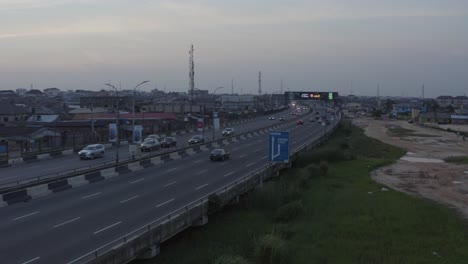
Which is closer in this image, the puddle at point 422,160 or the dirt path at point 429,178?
the dirt path at point 429,178

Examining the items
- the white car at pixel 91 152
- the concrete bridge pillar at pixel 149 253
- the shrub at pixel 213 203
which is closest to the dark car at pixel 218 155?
the white car at pixel 91 152

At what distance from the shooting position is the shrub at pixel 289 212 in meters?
28.5

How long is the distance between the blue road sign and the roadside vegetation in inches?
79.9

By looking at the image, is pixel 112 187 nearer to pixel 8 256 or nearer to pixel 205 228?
pixel 205 228

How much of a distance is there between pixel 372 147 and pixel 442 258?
67.9 metres

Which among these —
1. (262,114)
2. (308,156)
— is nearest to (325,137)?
(308,156)

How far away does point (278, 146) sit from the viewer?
34.3 m

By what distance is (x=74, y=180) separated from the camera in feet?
107

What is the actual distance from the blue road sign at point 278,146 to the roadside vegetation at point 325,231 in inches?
79.9

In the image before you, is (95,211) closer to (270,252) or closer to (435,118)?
(270,252)

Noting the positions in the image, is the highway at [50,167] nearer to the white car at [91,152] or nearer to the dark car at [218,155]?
the white car at [91,152]

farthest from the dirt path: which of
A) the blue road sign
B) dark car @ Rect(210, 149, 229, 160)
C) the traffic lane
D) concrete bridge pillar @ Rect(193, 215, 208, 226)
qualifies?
the traffic lane

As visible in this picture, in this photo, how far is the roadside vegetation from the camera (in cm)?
2122

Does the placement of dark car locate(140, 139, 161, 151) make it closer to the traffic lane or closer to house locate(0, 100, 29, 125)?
the traffic lane
